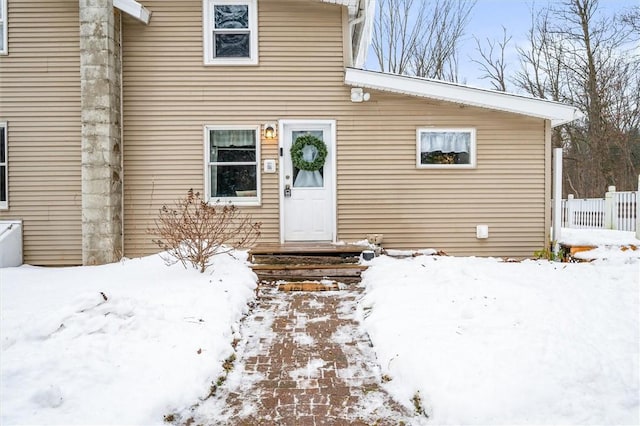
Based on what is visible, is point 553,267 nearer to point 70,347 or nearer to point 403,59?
point 70,347

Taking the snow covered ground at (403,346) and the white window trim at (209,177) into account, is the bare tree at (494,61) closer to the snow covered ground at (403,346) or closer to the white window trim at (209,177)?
the white window trim at (209,177)

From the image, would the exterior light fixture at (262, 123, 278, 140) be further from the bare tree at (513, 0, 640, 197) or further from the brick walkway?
the bare tree at (513, 0, 640, 197)

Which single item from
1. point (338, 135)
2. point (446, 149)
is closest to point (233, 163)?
point (338, 135)

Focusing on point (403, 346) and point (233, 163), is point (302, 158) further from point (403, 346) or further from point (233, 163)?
point (403, 346)

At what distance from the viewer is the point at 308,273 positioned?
6109 mm

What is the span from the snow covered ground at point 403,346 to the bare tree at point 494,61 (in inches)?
Answer: 644

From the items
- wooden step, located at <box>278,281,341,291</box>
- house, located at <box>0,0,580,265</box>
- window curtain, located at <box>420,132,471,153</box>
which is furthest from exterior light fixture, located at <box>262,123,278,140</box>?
wooden step, located at <box>278,281,341,291</box>

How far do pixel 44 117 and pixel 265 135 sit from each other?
3.78 meters

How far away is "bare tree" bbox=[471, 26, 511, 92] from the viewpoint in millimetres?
19094

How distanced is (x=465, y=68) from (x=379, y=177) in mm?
13160

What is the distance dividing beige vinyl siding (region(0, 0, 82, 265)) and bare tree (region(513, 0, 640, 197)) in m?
17.3

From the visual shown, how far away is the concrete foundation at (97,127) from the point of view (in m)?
6.99

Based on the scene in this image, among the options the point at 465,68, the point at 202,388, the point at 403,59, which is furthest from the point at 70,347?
the point at 465,68

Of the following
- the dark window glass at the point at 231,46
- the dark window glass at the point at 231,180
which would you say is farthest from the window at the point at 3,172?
the dark window glass at the point at 231,46
